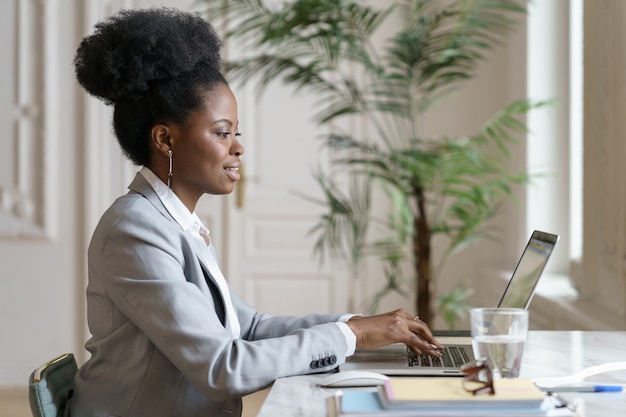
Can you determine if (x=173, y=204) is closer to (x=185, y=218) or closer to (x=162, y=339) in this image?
(x=185, y=218)

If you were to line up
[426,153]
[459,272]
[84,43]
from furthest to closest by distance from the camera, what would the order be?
[459,272], [426,153], [84,43]

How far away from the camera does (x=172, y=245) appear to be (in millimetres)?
1603

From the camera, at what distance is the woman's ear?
5.84 feet

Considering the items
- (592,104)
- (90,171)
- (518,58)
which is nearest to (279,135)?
(90,171)

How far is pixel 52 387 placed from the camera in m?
1.64

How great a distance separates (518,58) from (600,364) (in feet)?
8.12

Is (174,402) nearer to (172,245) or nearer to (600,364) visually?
(172,245)

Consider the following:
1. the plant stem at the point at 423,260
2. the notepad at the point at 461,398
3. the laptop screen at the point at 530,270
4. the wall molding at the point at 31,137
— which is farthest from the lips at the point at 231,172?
the wall molding at the point at 31,137

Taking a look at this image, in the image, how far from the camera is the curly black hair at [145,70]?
5.67ft

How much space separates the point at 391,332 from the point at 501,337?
1.12 ft

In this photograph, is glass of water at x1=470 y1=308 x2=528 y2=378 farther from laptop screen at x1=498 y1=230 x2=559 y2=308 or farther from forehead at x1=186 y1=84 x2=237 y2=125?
forehead at x1=186 y1=84 x2=237 y2=125

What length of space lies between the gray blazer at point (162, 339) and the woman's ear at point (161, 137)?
0.10m

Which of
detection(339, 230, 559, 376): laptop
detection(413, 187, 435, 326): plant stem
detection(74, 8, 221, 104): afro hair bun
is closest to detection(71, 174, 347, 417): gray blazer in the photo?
detection(339, 230, 559, 376): laptop

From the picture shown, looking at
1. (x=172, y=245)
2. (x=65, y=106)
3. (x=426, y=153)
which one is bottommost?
(x=172, y=245)
